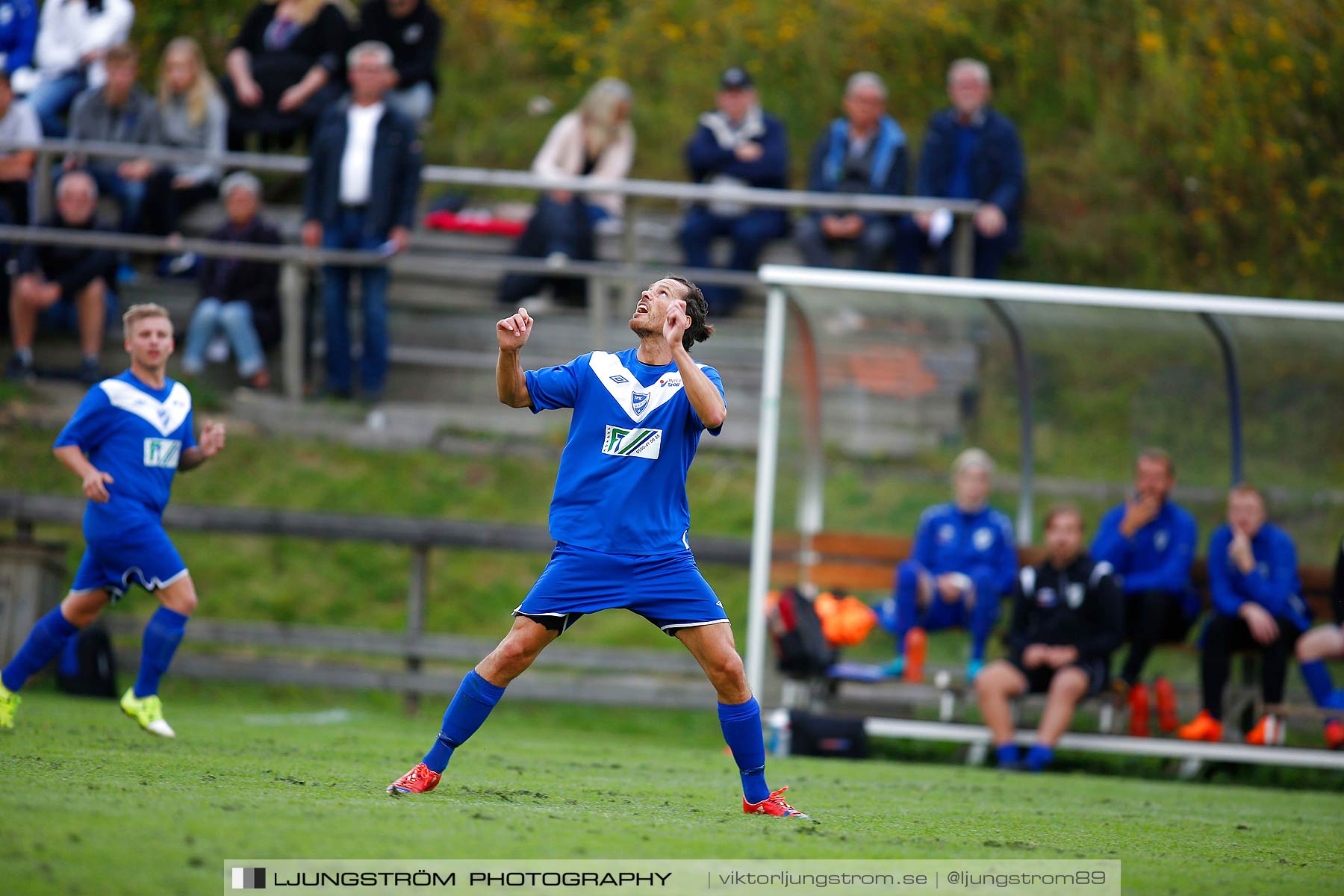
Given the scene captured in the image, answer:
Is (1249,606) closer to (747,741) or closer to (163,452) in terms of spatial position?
(747,741)

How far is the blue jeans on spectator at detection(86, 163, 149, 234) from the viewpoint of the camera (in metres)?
12.8

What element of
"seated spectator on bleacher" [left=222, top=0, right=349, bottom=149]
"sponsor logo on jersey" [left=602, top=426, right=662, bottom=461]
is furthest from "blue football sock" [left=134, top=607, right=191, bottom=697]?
"seated spectator on bleacher" [left=222, top=0, right=349, bottom=149]

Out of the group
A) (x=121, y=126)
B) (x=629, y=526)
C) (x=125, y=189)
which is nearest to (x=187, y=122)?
(x=121, y=126)

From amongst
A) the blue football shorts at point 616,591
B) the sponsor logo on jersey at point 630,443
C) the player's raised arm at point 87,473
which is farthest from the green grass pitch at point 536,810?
the sponsor logo on jersey at point 630,443

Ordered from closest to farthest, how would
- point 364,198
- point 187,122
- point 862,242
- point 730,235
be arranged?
point 364,198
point 862,242
point 730,235
point 187,122

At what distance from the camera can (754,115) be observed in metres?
13.3

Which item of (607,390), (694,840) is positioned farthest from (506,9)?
(694,840)

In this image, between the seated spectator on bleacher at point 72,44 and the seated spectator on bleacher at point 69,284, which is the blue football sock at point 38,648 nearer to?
the seated spectator on bleacher at point 69,284

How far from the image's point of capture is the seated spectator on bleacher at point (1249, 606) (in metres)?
9.80

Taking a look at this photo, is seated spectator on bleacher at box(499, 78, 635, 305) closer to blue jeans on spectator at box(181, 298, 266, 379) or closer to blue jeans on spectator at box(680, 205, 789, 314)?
blue jeans on spectator at box(680, 205, 789, 314)

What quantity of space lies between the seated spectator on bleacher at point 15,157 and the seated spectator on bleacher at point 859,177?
6330 mm

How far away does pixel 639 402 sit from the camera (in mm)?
5551

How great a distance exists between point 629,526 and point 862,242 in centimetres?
782

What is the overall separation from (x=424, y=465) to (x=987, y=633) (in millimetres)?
4887
